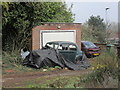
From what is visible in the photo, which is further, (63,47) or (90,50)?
(90,50)

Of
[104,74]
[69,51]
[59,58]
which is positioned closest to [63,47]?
[69,51]

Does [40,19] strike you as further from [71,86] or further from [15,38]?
[71,86]

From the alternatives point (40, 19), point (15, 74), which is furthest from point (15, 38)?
A: point (15, 74)

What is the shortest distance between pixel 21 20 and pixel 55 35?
397cm

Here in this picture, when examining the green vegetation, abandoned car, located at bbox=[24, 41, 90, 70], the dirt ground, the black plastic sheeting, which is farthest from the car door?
the green vegetation

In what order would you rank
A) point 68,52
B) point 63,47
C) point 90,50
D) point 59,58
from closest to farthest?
point 59,58 → point 68,52 → point 63,47 → point 90,50

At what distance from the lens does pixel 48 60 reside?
1287cm

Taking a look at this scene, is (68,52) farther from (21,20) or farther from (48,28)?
(48,28)

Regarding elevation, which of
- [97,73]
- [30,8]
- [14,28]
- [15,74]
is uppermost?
[30,8]

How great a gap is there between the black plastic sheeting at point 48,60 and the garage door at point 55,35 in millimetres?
5415

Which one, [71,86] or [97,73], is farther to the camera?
[97,73]

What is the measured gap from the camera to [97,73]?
7062mm

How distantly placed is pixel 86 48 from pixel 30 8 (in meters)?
7.17

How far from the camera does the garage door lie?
18550 millimetres
